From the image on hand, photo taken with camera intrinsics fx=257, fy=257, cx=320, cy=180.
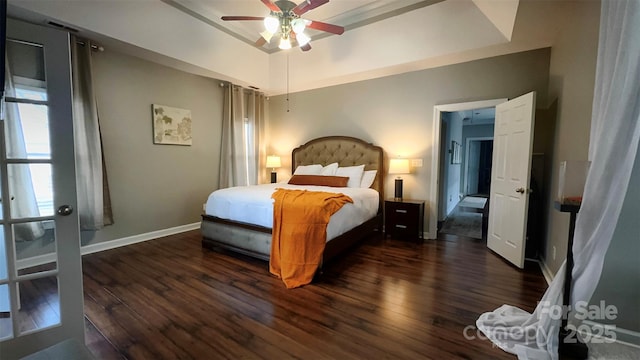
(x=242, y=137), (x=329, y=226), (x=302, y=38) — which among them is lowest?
(x=329, y=226)

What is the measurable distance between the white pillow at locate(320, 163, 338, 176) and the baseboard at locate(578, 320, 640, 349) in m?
3.41

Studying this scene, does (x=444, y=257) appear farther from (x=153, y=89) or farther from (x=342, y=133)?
(x=153, y=89)

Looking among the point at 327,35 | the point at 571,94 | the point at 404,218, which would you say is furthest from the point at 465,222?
the point at 327,35

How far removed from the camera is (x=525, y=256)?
3191mm

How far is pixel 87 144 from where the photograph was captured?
10.5 ft

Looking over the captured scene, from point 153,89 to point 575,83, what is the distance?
203 inches

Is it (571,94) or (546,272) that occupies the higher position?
(571,94)

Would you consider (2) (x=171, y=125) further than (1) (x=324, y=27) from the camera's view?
Yes

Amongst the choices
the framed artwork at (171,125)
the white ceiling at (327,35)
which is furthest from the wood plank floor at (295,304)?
the white ceiling at (327,35)

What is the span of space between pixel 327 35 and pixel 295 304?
162 inches

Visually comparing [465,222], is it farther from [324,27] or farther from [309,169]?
[324,27]

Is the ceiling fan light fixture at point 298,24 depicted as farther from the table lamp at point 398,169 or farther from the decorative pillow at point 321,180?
the table lamp at point 398,169

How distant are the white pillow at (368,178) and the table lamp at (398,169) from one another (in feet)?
1.00

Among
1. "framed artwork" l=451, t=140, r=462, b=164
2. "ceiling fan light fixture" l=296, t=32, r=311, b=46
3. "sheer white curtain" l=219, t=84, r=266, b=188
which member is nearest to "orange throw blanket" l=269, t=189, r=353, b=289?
"ceiling fan light fixture" l=296, t=32, r=311, b=46
